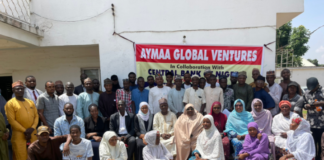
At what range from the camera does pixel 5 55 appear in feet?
22.5

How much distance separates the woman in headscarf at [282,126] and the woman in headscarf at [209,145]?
111cm

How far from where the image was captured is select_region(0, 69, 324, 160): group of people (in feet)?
11.6

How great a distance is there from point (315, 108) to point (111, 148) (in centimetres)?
387

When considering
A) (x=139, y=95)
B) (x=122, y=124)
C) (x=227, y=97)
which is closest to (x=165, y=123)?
(x=122, y=124)

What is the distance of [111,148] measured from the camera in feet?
11.9


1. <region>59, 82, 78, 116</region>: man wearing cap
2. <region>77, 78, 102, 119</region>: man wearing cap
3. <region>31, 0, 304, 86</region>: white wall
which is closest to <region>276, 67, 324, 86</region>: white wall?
<region>31, 0, 304, 86</region>: white wall

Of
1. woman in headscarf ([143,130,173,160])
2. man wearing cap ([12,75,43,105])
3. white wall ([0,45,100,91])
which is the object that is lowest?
woman in headscarf ([143,130,173,160])

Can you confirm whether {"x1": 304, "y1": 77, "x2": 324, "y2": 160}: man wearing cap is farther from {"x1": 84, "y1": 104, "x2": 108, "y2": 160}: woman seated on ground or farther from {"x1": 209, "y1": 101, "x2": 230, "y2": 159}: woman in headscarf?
{"x1": 84, "y1": 104, "x2": 108, "y2": 160}: woman seated on ground

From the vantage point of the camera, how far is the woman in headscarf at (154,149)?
3598 millimetres

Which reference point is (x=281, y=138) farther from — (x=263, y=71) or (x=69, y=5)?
(x=69, y=5)

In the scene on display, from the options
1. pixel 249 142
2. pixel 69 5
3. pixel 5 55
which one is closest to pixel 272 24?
pixel 249 142

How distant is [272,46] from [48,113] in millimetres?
5590

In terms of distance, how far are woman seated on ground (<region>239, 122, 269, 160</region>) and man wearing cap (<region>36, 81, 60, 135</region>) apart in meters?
3.68

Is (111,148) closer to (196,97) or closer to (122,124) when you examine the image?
(122,124)
